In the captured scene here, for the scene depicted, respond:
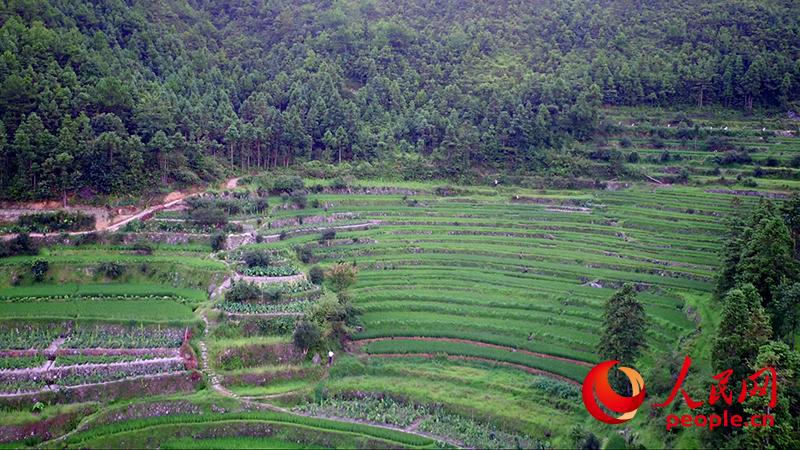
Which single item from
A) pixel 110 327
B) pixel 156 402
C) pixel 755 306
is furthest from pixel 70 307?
pixel 755 306

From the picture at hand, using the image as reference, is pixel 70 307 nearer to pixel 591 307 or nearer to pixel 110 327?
pixel 110 327

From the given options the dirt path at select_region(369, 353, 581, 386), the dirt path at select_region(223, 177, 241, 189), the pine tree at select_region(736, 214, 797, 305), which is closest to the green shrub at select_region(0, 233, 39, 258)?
the dirt path at select_region(223, 177, 241, 189)

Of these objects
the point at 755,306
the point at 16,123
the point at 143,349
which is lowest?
the point at 143,349

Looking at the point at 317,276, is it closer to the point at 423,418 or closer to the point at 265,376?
the point at 265,376

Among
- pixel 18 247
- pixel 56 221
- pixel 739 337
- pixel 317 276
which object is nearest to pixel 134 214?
pixel 56 221

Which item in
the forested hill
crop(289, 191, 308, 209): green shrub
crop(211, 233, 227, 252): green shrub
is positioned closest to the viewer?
crop(211, 233, 227, 252): green shrub

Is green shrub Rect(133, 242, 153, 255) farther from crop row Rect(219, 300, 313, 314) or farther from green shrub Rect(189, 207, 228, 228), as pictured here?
crop row Rect(219, 300, 313, 314)
